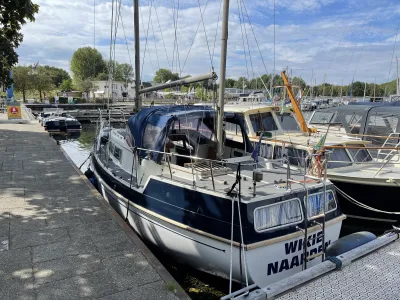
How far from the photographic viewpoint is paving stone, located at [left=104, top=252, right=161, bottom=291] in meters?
4.16

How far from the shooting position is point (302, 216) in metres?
5.09

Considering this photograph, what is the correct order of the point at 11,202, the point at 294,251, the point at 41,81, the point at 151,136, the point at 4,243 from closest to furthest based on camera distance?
1. the point at 294,251
2. the point at 4,243
3. the point at 151,136
4. the point at 11,202
5. the point at 41,81

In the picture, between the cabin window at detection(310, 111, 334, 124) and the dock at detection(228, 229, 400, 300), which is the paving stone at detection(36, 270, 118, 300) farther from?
the cabin window at detection(310, 111, 334, 124)

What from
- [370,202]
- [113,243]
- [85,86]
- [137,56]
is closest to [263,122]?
[370,202]

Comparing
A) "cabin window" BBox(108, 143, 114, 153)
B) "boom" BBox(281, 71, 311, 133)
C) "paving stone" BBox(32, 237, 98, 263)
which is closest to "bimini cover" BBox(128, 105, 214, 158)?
"cabin window" BBox(108, 143, 114, 153)

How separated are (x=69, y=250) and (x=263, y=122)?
753 cm

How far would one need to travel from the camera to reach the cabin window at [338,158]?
8.57 m

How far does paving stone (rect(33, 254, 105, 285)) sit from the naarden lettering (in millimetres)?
2540

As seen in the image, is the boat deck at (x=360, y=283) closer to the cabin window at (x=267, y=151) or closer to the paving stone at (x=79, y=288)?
the paving stone at (x=79, y=288)

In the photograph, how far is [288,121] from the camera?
11062 mm

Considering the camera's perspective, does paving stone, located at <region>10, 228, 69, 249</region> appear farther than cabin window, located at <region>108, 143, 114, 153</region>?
No

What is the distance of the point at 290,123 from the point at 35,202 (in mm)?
8252

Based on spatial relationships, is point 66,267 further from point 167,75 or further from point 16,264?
point 167,75

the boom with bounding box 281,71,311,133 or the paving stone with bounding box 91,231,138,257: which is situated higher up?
the boom with bounding box 281,71,311,133
